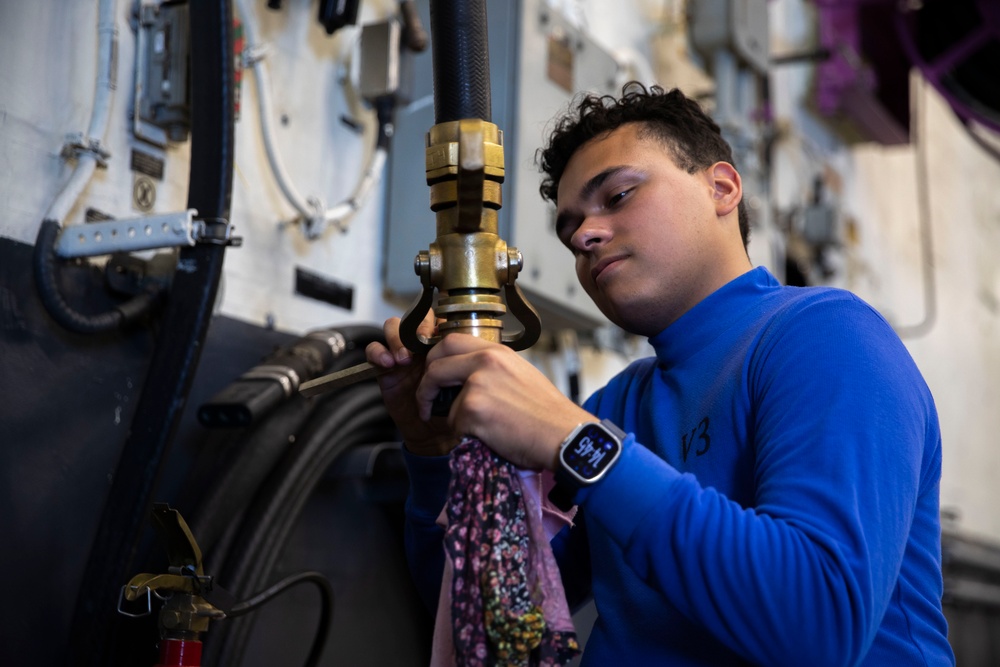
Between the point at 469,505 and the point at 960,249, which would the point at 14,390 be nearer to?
the point at 469,505

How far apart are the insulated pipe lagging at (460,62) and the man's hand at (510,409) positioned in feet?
0.60

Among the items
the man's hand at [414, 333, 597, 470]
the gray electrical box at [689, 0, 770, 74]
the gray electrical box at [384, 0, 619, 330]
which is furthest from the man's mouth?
the gray electrical box at [689, 0, 770, 74]

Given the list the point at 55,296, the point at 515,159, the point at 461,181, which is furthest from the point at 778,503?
the point at 515,159

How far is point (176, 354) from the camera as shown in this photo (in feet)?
3.63

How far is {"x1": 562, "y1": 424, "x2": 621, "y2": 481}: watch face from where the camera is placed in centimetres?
70

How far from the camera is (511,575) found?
68 centimetres

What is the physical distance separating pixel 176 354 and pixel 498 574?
22.2 inches

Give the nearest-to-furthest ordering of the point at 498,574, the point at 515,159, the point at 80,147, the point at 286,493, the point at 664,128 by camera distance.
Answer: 1. the point at 498,574
2. the point at 664,128
3. the point at 80,147
4. the point at 286,493
5. the point at 515,159

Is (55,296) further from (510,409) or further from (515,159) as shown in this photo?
(515,159)

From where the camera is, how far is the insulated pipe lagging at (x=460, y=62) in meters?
0.78

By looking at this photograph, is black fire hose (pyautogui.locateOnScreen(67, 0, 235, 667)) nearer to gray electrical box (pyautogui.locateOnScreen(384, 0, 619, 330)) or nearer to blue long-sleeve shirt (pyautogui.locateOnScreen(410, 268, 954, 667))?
blue long-sleeve shirt (pyautogui.locateOnScreen(410, 268, 954, 667))

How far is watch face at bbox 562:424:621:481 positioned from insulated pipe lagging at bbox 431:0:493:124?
0.82ft

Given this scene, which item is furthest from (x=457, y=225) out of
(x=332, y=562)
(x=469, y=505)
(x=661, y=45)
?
(x=661, y=45)

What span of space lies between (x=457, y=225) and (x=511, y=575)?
0.25 m
